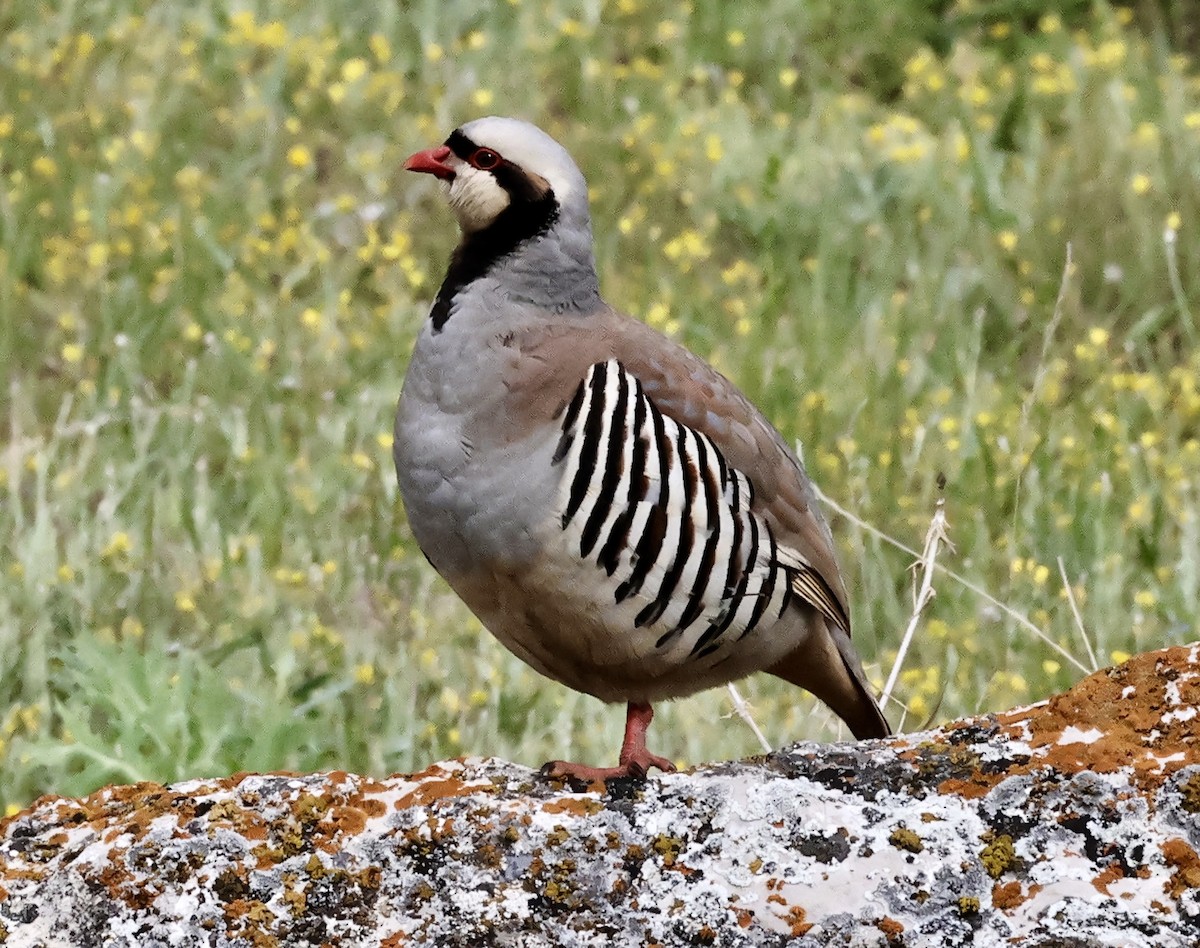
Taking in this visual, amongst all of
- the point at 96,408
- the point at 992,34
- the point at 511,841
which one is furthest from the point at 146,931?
the point at 992,34

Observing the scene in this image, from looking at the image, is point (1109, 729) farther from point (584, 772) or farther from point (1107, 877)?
point (584, 772)

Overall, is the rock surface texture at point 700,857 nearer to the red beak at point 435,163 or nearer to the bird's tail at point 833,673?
the bird's tail at point 833,673

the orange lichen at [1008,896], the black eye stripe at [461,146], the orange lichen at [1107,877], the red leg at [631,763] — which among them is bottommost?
the red leg at [631,763]

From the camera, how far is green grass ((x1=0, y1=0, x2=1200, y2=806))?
519cm

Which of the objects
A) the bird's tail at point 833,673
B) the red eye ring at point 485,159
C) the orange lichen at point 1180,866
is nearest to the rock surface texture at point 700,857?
the orange lichen at point 1180,866

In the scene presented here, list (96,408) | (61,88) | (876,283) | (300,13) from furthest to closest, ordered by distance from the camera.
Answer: (300,13) → (61,88) → (876,283) → (96,408)

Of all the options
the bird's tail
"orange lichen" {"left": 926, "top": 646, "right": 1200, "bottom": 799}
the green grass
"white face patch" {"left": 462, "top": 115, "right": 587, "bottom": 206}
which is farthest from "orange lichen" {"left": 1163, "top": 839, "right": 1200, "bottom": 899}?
the green grass

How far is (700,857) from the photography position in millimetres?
2512

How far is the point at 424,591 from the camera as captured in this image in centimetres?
566

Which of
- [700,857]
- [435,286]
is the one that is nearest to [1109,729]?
[700,857]

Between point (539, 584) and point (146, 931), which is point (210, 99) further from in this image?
point (146, 931)

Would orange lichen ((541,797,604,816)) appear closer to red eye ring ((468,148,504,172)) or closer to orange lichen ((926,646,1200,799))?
orange lichen ((926,646,1200,799))

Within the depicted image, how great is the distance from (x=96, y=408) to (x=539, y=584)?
349cm

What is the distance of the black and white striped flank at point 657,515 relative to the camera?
3467 millimetres
